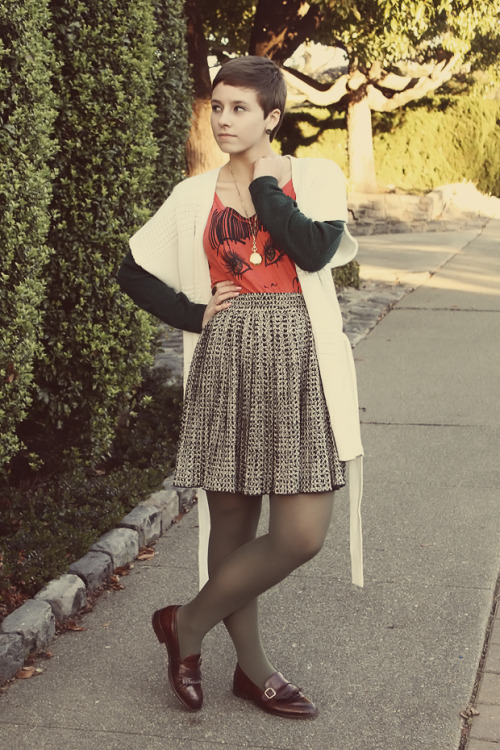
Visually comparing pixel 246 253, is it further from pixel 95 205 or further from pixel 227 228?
pixel 95 205

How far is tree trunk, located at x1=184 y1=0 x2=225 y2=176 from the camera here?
10977 mm

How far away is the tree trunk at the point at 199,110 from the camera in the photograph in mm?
10977

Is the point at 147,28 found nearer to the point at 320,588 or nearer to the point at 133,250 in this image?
the point at 133,250

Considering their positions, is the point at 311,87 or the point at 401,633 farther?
the point at 311,87

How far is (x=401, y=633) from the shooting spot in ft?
12.3

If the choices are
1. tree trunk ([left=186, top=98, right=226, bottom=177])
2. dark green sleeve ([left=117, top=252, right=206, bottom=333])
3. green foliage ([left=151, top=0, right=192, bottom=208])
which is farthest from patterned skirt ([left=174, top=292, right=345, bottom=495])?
tree trunk ([left=186, top=98, right=226, bottom=177])

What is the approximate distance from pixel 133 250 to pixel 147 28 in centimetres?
244

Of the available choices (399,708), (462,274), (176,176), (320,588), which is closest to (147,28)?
(176,176)

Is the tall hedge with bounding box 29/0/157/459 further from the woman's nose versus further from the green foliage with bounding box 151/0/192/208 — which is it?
the woman's nose

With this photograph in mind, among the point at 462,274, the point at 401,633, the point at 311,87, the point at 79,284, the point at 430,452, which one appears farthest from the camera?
the point at 311,87

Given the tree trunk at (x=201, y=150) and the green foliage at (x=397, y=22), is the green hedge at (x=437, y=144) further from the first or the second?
the tree trunk at (x=201, y=150)

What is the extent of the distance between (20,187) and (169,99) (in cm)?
208

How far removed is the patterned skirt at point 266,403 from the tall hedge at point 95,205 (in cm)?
224

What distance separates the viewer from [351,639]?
3.74 metres
